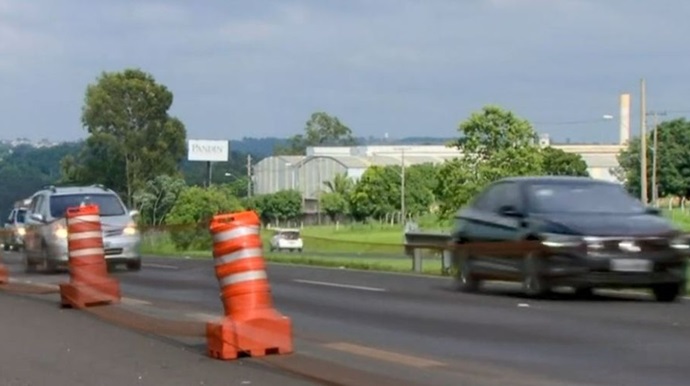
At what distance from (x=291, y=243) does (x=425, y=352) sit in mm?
48373

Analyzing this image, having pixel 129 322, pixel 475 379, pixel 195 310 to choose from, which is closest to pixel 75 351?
pixel 129 322

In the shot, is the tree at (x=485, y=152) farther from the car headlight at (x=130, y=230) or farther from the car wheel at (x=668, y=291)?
the car wheel at (x=668, y=291)

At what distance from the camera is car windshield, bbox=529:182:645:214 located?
18.2m

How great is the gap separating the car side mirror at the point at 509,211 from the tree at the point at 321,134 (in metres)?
131

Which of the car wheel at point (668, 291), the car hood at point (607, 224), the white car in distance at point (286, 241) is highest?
the car hood at point (607, 224)

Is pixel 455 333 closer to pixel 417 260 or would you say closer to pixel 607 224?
pixel 607 224

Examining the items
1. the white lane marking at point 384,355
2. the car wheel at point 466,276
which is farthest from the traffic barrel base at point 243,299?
the car wheel at point 466,276

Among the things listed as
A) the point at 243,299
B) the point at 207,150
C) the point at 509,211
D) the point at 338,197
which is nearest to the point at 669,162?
the point at 207,150

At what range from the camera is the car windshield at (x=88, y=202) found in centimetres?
2862

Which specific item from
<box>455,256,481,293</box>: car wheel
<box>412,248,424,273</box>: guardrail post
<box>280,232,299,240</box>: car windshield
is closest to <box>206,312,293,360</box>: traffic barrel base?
<box>455,256,481,293</box>: car wheel

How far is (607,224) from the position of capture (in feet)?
57.0

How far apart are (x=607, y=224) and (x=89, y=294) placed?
6.11m

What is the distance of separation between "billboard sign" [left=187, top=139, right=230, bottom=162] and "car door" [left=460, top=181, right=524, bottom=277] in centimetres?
6985

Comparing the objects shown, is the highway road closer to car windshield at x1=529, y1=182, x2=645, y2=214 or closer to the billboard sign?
car windshield at x1=529, y1=182, x2=645, y2=214
